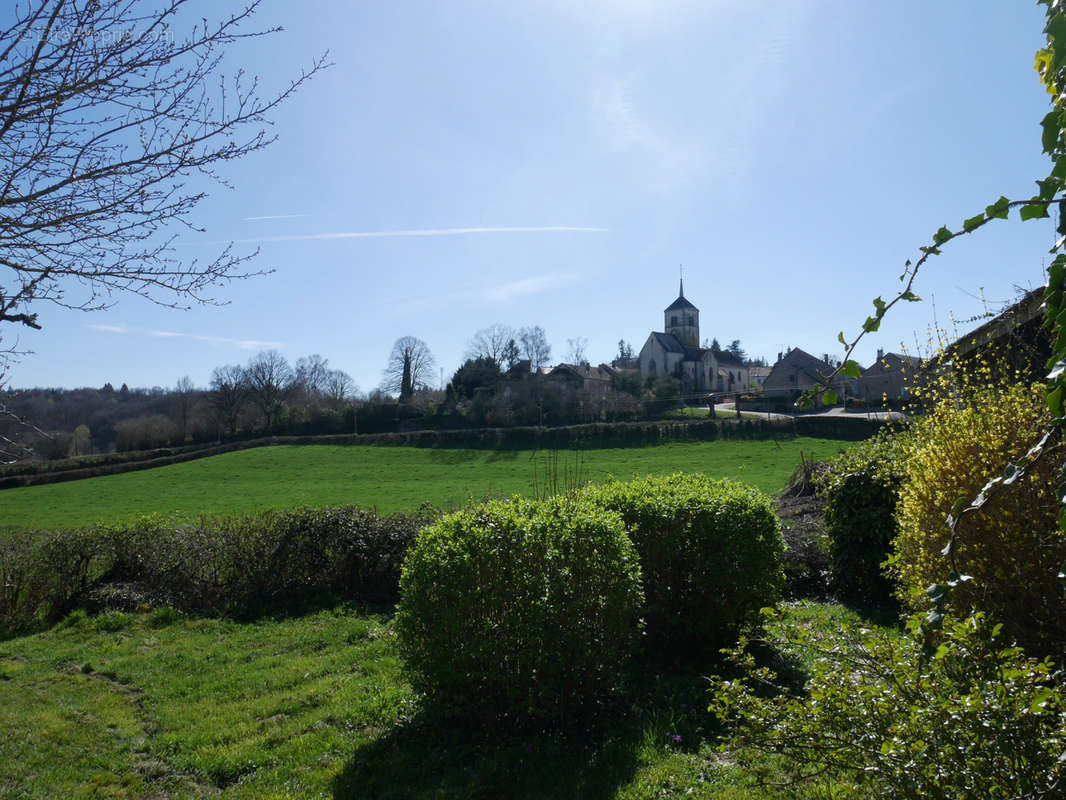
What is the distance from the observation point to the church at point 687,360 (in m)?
76.6

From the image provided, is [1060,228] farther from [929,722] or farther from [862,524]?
[862,524]

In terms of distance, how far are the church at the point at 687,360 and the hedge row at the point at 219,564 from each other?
62.8 metres

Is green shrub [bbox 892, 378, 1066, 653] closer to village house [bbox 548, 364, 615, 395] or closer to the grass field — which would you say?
the grass field

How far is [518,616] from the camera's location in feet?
16.7

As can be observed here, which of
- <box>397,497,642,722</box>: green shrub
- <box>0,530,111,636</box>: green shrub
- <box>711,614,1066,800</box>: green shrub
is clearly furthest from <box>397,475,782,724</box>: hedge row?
<box>0,530,111,636</box>: green shrub

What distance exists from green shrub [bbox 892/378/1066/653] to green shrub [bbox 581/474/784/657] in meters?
2.10

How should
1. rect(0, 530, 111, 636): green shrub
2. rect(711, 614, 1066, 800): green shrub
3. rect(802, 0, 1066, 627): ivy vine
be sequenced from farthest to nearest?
rect(0, 530, 111, 636): green shrub
rect(711, 614, 1066, 800): green shrub
rect(802, 0, 1066, 627): ivy vine

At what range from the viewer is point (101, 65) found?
11.2ft

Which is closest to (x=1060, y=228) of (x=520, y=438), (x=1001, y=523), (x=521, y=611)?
(x=1001, y=523)

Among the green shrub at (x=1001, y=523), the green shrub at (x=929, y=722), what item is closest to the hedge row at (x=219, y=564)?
the green shrub at (x=1001, y=523)

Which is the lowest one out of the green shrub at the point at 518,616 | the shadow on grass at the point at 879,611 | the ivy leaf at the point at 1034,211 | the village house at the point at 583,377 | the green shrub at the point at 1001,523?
the shadow on grass at the point at 879,611

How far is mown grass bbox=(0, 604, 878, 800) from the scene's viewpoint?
454cm

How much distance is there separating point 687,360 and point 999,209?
257 ft

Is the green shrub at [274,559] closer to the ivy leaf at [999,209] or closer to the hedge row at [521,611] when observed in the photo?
the hedge row at [521,611]
